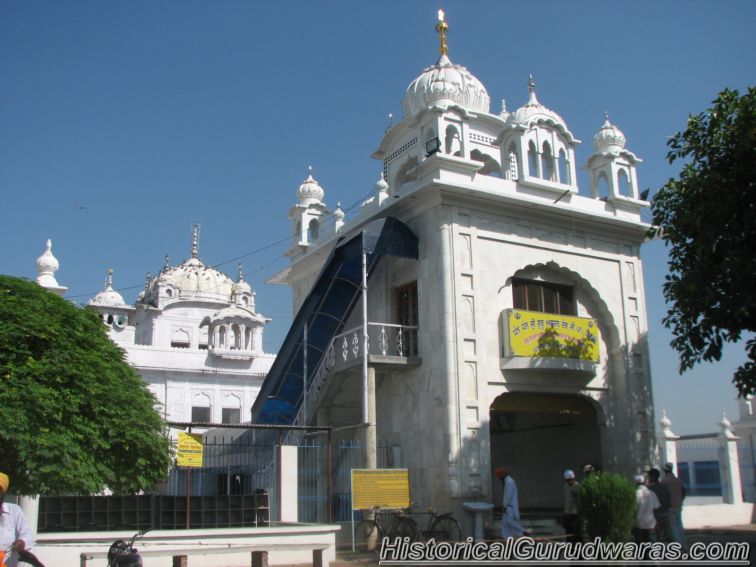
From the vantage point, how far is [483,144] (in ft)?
75.4

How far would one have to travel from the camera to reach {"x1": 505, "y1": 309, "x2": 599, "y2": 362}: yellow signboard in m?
18.2

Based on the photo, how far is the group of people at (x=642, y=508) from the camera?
41.2 feet

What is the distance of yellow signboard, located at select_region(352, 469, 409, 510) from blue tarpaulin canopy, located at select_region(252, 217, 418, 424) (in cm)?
497

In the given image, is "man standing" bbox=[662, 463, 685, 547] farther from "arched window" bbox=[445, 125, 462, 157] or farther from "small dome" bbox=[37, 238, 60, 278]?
"small dome" bbox=[37, 238, 60, 278]

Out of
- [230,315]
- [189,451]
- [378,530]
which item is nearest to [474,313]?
[378,530]

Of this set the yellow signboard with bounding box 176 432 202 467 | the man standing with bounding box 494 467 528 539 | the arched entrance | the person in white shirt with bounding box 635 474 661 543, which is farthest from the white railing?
the person in white shirt with bounding box 635 474 661 543

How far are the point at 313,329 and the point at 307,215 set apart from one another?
471 centimetres

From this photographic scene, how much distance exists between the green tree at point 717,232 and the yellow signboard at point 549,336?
12.0ft

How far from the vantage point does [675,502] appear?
47.6 feet

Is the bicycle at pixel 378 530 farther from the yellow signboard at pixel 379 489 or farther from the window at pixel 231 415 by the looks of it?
the window at pixel 231 415

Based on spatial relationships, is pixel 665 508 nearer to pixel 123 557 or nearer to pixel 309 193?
pixel 123 557

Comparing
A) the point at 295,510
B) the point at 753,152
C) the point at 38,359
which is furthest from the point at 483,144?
the point at 38,359

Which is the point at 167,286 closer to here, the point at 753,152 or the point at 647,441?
the point at 647,441

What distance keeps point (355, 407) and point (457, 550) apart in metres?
7.06
